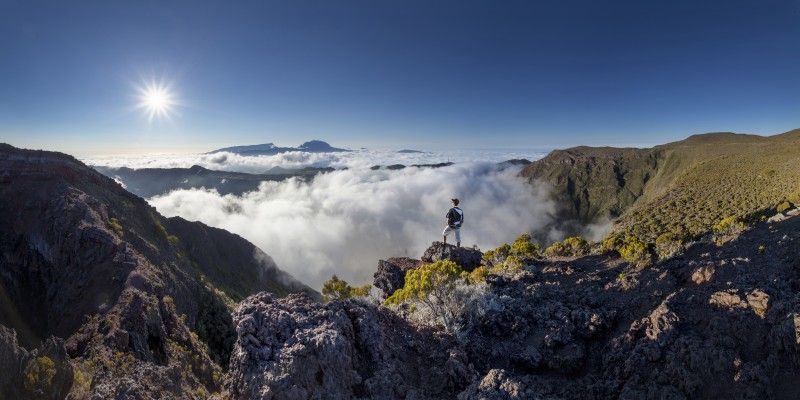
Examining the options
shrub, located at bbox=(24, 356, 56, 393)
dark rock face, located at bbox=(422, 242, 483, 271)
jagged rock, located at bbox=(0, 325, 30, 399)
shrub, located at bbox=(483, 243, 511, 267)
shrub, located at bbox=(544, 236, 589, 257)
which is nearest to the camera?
jagged rock, located at bbox=(0, 325, 30, 399)

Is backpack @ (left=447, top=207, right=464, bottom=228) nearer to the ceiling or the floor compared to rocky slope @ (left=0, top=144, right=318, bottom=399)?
nearer to the ceiling

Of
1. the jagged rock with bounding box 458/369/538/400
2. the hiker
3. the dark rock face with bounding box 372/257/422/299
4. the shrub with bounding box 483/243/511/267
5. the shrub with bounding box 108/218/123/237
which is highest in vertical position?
the hiker

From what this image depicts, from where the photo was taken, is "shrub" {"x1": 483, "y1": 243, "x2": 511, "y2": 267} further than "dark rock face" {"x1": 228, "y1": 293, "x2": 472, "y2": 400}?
Yes

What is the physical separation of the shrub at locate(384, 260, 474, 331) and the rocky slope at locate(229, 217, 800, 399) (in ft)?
2.62

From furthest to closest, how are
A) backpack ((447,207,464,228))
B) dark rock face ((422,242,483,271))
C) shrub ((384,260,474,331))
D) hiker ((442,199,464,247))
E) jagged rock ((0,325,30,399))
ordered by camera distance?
dark rock face ((422,242,483,271)), backpack ((447,207,464,228)), hiker ((442,199,464,247)), shrub ((384,260,474,331)), jagged rock ((0,325,30,399))

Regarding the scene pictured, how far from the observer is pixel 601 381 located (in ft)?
34.6

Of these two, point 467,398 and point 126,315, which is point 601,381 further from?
point 126,315

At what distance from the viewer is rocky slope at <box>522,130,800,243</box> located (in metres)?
52.6

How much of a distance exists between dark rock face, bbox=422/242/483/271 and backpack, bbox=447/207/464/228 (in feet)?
8.26

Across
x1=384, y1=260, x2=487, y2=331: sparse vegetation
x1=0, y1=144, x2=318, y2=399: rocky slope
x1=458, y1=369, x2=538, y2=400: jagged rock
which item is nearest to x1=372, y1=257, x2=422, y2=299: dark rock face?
x1=384, y1=260, x2=487, y2=331: sparse vegetation

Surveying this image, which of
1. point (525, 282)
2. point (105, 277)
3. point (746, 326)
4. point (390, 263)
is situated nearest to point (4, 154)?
point (105, 277)

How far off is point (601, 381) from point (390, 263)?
14663mm

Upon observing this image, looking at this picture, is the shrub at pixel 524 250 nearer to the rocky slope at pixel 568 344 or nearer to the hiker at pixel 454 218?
the hiker at pixel 454 218

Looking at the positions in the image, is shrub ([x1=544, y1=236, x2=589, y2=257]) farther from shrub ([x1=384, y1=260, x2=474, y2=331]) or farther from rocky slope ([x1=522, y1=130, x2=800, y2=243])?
rocky slope ([x1=522, y1=130, x2=800, y2=243])
